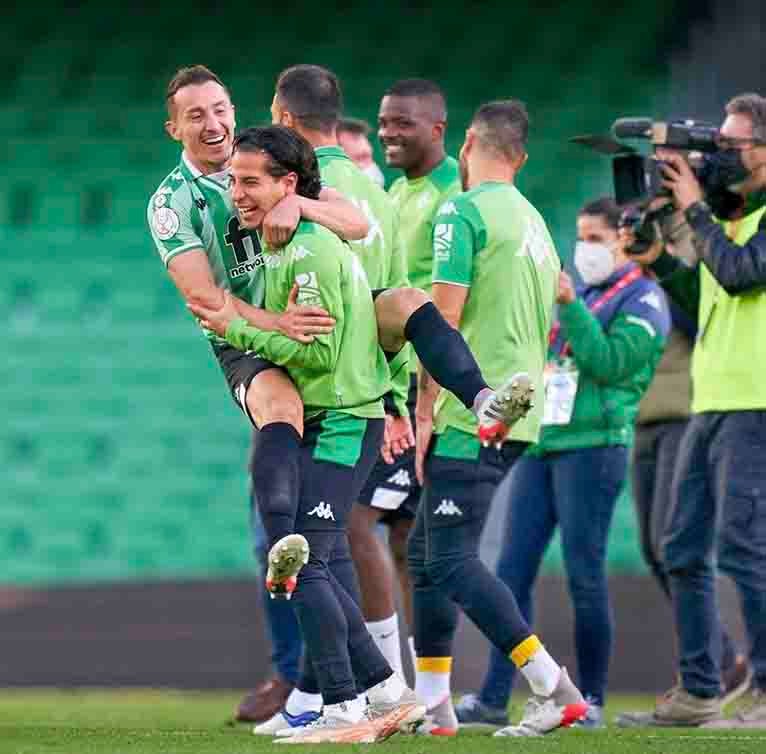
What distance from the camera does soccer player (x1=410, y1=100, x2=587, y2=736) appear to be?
6.46 meters

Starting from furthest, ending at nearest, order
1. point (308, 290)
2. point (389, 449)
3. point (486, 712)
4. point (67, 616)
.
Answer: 1. point (67, 616)
2. point (486, 712)
3. point (389, 449)
4. point (308, 290)

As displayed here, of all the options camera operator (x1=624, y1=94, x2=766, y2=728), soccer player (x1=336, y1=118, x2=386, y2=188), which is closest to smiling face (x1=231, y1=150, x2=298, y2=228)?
camera operator (x1=624, y1=94, x2=766, y2=728)

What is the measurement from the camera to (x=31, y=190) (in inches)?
462

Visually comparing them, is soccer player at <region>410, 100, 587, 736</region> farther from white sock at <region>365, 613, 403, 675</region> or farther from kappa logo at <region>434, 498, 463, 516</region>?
white sock at <region>365, 613, 403, 675</region>

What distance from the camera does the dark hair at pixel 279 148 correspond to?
592 cm

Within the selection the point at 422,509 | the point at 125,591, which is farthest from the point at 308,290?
the point at 125,591

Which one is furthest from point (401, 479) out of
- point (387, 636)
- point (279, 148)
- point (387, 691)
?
point (279, 148)

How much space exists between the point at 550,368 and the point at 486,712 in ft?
4.58

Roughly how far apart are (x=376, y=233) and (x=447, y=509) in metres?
0.95

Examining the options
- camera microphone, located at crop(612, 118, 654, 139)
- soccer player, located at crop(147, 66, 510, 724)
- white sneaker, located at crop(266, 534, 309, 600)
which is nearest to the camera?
white sneaker, located at crop(266, 534, 309, 600)

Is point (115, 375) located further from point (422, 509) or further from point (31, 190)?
point (422, 509)

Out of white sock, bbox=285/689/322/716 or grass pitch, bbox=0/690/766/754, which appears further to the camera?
white sock, bbox=285/689/322/716

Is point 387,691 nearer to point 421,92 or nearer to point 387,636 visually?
point 387,636

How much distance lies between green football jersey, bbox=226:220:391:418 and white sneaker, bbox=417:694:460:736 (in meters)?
1.25
